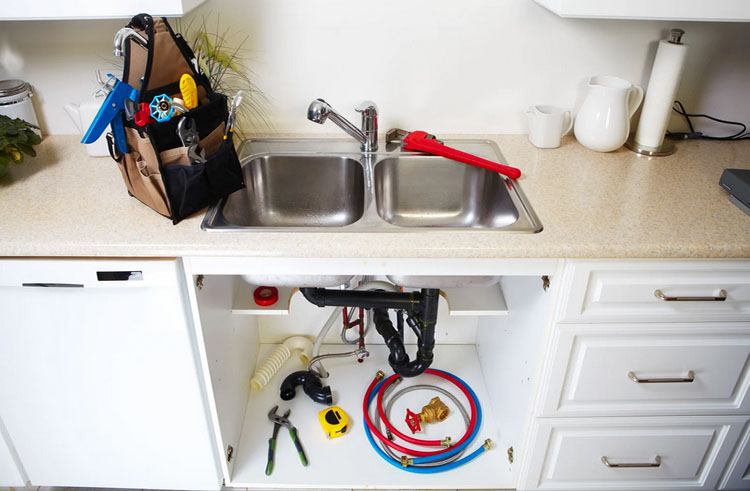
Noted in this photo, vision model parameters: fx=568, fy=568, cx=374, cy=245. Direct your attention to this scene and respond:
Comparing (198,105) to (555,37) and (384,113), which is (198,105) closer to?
(384,113)

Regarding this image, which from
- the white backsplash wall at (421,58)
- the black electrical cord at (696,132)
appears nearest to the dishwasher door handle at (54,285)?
the white backsplash wall at (421,58)

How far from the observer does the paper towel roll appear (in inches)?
60.2

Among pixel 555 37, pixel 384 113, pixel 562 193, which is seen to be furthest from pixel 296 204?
pixel 555 37

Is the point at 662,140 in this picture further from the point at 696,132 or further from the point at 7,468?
the point at 7,468

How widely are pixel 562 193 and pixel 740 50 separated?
78 centimetres

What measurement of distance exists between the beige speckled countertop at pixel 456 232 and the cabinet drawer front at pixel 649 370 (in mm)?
230

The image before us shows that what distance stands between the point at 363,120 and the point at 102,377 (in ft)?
Result: 3.08

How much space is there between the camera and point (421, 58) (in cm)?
164

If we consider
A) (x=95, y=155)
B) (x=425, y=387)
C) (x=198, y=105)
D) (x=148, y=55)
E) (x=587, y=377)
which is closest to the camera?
(x=148, y=55)

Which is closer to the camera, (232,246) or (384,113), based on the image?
(232,246)

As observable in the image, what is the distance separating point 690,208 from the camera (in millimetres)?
1348

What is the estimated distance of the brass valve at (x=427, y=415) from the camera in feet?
5.95

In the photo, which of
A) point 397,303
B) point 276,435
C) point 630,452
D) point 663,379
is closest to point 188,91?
point 397,303

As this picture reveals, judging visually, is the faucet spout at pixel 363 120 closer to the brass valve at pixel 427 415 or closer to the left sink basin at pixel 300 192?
the left sink basin at pixel 300 192
